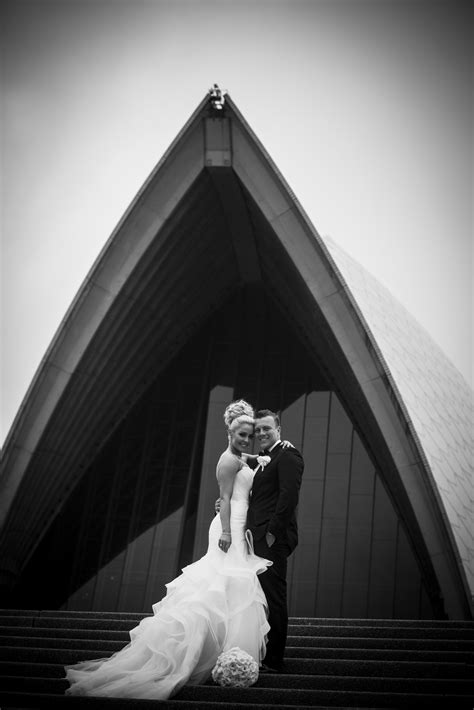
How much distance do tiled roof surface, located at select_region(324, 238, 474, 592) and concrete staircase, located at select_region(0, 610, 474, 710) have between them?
13.0ft

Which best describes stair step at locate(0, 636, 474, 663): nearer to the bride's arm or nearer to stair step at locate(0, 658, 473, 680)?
stair step at locate(0, 658, 473, 680)

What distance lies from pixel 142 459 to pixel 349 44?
41.4 meters

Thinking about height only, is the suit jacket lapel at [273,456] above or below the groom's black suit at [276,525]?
above

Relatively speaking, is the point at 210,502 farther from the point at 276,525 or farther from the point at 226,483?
the point at 276,525

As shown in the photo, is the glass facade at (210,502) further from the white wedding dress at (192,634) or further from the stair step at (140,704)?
the stair step at (140,704)

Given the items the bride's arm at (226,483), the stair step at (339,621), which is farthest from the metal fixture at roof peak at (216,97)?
the bride's arm at (226,483)

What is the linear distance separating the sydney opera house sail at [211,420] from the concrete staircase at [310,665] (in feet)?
12.7

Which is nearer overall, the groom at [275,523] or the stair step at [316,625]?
the groom at [275,523]

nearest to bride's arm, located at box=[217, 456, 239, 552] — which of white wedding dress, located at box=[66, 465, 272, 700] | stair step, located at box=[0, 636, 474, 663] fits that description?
white wedding dress, located at box=[66, 465, 272, 700]

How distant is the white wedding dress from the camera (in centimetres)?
536

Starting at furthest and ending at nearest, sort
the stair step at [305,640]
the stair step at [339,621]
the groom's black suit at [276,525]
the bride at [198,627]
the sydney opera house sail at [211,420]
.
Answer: the sydney opera house sail at [211,420] → the stair step at [339,621] → the stair step at [305,640] → the groom's black suit at [276,525] → the bride at [198,627]

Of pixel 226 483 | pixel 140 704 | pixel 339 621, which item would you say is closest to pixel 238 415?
pixel 226 483

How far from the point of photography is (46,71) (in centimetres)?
3028

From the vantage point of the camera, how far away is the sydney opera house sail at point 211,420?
12.5 meters
